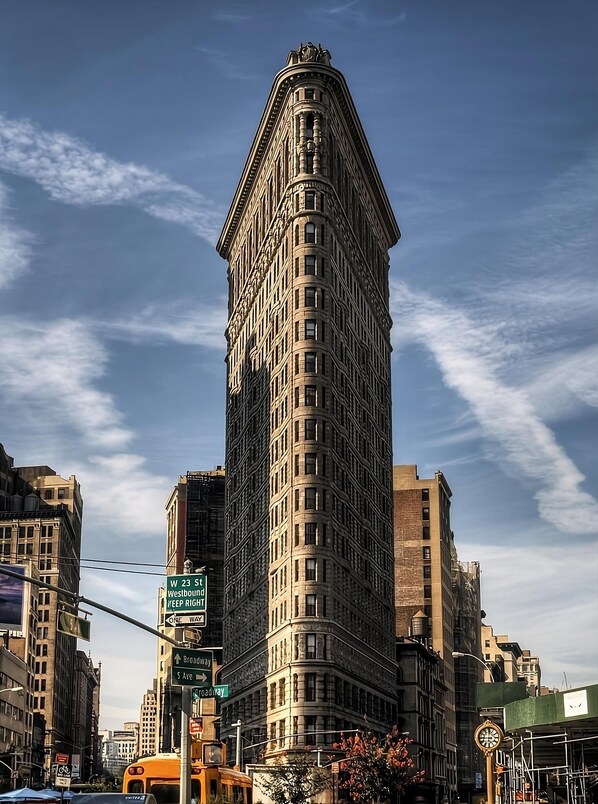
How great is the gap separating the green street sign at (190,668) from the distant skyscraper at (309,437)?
238 feet

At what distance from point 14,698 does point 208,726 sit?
1195 inches

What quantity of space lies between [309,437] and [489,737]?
7513 centimetres

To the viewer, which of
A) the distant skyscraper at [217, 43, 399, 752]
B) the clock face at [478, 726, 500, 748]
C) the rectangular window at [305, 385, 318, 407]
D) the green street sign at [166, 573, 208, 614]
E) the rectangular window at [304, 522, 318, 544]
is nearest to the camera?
the green street sign at [166, 573, 208, 614]

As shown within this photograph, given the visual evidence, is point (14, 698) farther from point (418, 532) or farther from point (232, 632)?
point (418, 532)

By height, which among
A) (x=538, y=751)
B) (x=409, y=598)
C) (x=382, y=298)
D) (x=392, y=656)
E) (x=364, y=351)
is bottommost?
(x=538, y=751)

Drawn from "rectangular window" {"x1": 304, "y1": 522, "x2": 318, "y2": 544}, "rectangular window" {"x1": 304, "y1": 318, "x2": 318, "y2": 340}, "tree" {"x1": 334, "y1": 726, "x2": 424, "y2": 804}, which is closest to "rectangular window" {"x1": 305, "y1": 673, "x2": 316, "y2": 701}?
"rectangular window" {"x1": 304, "y1": 522, "x2": 318, "y2": 544}

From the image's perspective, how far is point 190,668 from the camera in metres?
35.1

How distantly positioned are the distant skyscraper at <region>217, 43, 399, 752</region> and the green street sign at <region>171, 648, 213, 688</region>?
238 ft

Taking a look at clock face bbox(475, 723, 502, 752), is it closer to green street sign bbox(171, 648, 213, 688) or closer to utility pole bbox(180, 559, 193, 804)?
green street sign bbox(171, 648, 213, 688)

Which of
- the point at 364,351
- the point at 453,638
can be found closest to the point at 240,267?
the point at 364,351

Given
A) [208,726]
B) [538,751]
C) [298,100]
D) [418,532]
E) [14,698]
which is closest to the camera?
[538,751]

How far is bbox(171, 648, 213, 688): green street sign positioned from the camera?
3472 cm

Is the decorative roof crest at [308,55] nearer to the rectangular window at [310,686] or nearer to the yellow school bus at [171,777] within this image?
the rectangular window at [310,686]

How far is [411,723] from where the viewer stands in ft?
486
